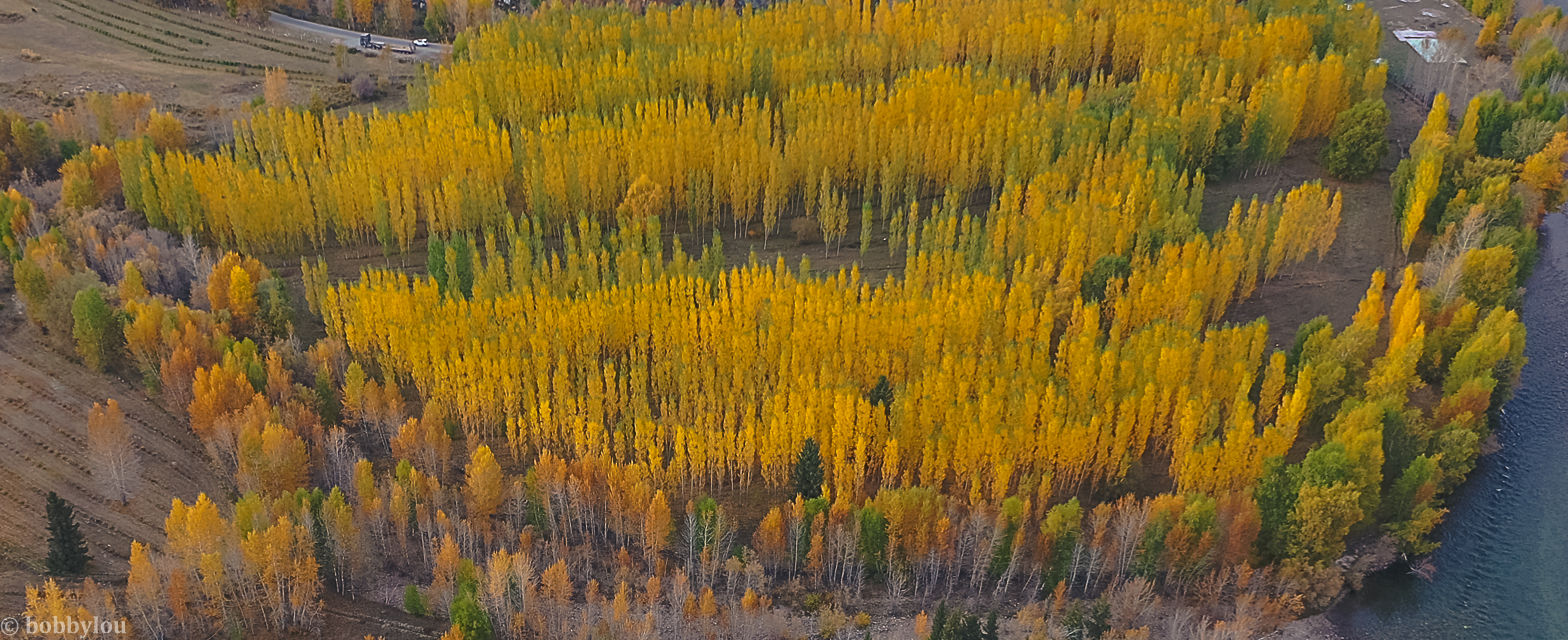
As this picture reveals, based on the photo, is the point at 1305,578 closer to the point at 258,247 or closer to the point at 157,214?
the point at 258,247

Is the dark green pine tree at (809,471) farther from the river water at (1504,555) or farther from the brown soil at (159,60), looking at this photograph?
the brown soil at (159,60)

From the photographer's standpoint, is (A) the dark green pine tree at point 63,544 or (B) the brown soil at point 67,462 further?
(B) the brown soil at point 67,462

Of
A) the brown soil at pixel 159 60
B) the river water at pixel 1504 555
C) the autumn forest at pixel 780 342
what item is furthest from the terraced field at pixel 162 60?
the river water at pixel 1504 555

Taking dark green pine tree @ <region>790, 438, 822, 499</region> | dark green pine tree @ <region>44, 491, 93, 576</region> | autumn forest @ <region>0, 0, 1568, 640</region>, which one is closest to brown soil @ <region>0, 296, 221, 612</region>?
dark green pine tree @ <region>44, 491, 93, 576</region>

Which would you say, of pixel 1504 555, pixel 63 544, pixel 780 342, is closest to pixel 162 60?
pixel 63 544

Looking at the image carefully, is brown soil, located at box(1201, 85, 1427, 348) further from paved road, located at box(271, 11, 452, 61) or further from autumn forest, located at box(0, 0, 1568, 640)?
paved road, located at box(271, 11, 452, 61)

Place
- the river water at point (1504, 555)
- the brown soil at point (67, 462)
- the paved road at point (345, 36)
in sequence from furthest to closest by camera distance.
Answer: the paved road at point (345, 36) → the river water at point (1504, 555) → the brown soil at point (67, 462)

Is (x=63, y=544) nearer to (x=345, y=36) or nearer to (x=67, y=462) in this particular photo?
(x=67, y=462)
